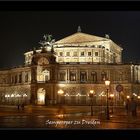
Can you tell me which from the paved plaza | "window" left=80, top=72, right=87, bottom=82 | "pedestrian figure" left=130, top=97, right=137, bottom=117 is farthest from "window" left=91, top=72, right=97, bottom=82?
"pedestrian figure" left=130, top=97, right=137, bottom=117

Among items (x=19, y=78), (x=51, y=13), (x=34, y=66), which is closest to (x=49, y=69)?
(x=34, y=66)

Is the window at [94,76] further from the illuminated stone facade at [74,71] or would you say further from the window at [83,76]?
the window at [83,76]

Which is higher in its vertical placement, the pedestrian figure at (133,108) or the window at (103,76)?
the window at (103,76)

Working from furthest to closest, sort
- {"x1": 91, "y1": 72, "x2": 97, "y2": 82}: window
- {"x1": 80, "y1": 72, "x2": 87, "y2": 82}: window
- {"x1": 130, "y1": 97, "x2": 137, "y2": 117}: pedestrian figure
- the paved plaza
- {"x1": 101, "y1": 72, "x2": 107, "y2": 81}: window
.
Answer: {"x1": 80, "y1": 72, "x2": 87, "y2": 82}: window → {"x1": 91, "y1": 72, "x2": 97, "y2": 82}: window → {"x1": 101, "y1": 72, "x2": 107, "y2": 81}: window → {"x1": 130, "y1": 97, "x2": 137, "y2": 117}: pedestrian figure → the paved plaza

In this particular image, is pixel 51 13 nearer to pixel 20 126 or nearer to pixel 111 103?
pixel 20 126

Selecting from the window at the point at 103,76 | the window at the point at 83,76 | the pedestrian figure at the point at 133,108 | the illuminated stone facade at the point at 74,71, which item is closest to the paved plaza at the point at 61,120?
the pedestrian figure at the point at 133,108

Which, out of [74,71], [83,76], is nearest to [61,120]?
[83,76]

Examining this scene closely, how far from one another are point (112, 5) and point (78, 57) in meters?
15.5

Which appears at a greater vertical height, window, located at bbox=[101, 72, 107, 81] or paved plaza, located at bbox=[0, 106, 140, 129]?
window, located at bbox=[101, 72, 107, 81]

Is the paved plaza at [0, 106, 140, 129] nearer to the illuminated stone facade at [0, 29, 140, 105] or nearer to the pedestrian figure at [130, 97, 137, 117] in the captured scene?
the pedestrian figure at [130, 97, 137, 117]

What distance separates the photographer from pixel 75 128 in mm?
11906

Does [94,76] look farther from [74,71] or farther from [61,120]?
[61,120]

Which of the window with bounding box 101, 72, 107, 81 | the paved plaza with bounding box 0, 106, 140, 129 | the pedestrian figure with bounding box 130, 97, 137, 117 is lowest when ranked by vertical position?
the paved plaza with bounding box 0, 106, 140, 129

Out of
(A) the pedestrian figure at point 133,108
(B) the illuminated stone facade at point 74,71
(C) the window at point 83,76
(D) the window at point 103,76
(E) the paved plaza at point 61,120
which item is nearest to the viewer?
(E) the paved plaza at point 61,120
